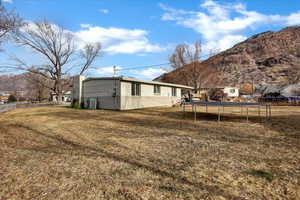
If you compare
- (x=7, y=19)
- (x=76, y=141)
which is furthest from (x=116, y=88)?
(x=76, y=141)

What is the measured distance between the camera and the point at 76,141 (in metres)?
5.72

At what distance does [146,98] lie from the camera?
62.9 feet

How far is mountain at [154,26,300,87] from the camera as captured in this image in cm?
4486

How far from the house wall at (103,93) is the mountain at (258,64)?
26.2 metres

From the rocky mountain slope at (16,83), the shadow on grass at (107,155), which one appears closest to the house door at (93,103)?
the shadow on grass at (107,155)

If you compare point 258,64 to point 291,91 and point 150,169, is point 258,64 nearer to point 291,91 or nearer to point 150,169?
point 291,91

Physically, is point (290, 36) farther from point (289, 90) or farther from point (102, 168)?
point (102, 168)

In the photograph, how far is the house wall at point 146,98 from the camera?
1670cm

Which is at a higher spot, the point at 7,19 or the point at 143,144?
the point at 7,19

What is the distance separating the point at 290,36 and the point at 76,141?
13069cm

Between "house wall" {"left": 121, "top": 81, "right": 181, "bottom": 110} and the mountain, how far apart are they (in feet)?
61.2

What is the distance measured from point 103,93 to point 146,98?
460 cm

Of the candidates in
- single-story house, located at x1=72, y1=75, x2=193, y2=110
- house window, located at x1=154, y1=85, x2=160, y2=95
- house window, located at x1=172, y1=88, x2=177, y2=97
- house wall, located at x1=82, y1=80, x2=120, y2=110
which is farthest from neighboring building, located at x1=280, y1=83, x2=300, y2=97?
house wall, located at x1=82, y1=80, x2=120, y2=110

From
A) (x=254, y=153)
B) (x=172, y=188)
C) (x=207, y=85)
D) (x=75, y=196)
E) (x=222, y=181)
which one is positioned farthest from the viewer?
(x=207, y=85)
